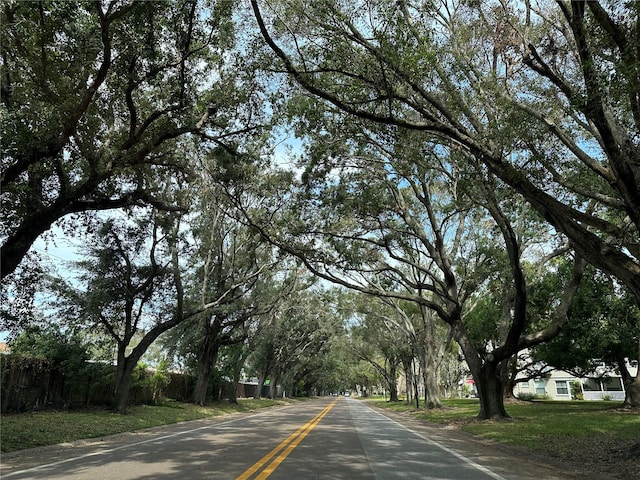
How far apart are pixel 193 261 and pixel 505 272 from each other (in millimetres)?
15735

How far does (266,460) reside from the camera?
8516mm

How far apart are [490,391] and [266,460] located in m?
12.6

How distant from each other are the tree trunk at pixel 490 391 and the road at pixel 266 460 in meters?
6.18

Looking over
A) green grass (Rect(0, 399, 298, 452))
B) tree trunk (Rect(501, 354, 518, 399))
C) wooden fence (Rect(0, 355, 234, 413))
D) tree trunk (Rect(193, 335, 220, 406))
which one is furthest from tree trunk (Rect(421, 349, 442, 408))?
wooden fence (Rect(0, 355, 234, 413))

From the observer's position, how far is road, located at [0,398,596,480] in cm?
724

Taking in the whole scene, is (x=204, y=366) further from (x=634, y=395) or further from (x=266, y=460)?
(x=634, y=395)

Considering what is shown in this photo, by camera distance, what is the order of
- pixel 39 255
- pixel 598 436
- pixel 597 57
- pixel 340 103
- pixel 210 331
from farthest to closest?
pixel 210 331
pixel 39 255
pixel 598 436
pixel 340 103
pixel 597 57

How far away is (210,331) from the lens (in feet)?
93.4

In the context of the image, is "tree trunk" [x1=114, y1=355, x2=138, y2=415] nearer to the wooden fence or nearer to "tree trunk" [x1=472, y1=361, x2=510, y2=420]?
the wooden fence

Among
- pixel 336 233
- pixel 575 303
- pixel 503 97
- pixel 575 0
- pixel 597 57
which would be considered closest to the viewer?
pixel 575 0

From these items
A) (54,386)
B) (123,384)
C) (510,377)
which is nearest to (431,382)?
(510,377)

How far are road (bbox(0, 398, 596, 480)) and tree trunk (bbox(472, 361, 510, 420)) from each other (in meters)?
6.18

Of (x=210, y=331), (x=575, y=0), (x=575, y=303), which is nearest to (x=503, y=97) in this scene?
(x=575, y=0)

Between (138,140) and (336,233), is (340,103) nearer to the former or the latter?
(138,140)
